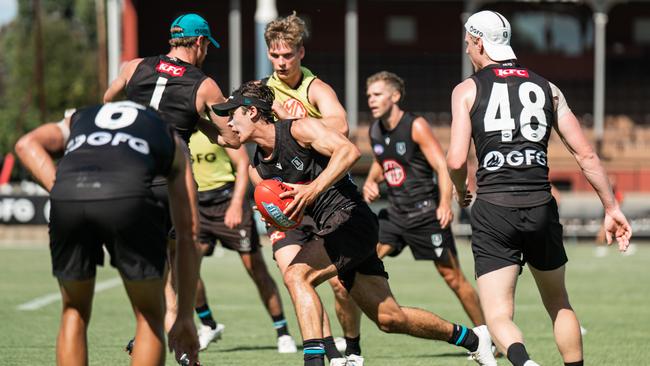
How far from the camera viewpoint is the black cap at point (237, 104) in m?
7.12

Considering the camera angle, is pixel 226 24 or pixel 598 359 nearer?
pixel 598 359

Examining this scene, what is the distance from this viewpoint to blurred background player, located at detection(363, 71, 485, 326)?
403 inches

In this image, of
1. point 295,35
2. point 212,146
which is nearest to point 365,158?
point 212,146

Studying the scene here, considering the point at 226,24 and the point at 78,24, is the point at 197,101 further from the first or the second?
the point at 78,24

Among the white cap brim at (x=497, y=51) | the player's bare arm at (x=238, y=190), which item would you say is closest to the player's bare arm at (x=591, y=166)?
the white cap brim at (x=497, y=51)

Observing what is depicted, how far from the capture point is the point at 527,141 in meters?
6.74

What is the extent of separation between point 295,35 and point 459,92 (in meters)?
1.61

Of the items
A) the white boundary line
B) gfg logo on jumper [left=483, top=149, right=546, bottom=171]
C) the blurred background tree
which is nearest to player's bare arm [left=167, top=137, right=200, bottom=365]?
gfg logo on jumper [left=483, top=149, right=546, bottom=171]

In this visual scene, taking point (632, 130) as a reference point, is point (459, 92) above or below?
above

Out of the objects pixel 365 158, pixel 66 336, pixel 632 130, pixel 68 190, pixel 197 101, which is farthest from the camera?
pixel 632 130

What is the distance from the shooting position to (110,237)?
5.27m

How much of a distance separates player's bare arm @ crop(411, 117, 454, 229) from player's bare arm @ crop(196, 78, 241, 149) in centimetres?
278

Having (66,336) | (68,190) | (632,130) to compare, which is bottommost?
(632,130)

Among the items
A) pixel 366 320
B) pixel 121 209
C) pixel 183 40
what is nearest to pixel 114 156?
pixel 121 209
